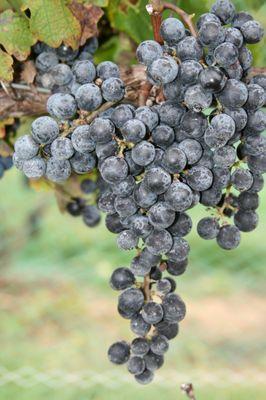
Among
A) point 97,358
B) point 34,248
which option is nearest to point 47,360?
point 97,358

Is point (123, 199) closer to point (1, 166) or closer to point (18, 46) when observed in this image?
point (18, 46)

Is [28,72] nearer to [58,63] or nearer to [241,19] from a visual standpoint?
[58,63]

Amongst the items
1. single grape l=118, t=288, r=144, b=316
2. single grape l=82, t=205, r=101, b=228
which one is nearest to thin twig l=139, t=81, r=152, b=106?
single grape l=118, t=288, r=144, b=316

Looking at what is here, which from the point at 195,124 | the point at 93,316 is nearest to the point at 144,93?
the point at 195,124

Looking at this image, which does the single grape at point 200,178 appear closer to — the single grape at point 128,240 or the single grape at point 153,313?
the single grape at point 128,240

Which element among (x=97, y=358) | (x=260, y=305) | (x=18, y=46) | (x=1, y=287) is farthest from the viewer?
(x=1, y=287)

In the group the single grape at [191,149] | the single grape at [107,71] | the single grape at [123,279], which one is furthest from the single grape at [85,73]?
the single grape at [123,279]

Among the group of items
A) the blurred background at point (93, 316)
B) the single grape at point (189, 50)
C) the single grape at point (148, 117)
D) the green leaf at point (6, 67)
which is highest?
the green leaf at point (6, 67)
